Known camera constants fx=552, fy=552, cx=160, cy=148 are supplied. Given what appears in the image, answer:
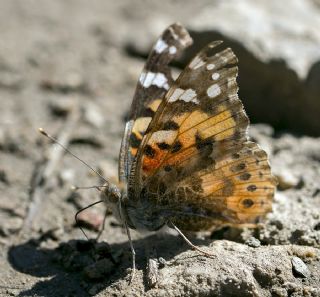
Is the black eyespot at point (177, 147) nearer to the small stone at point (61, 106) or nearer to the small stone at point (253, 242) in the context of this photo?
the small stone at point (253, 242)

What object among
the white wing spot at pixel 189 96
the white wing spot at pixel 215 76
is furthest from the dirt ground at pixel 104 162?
the white wing spot at pixel 215 76

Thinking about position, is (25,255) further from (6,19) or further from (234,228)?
(6,19)

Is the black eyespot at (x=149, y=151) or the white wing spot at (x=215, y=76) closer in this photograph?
the white wing spot at (x=215, y=76)

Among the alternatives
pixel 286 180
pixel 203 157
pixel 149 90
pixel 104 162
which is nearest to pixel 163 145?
pixel 203 157

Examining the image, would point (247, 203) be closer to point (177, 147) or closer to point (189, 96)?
point (177, 147)

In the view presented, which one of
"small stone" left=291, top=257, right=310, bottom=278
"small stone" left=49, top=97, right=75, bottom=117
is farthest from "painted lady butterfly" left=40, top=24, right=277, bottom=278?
"small stone" left=49, top=97, right=75, bottom=117

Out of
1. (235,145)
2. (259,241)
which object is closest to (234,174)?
(235,145)

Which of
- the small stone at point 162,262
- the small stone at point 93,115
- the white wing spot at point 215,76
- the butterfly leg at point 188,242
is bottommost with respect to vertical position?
the small stone at point 162,262
